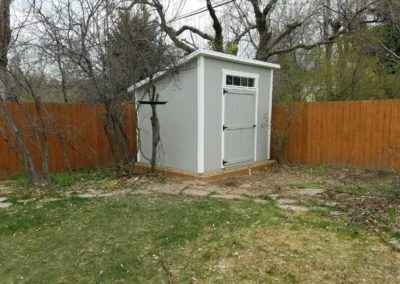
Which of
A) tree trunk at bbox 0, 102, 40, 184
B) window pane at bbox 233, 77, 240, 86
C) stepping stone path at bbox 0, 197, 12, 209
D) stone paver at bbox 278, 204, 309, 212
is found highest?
window pane at bbox 233, 77, 240, 86

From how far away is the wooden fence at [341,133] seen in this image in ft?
21.3

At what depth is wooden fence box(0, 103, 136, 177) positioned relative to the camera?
6.22 m

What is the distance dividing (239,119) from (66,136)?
11.8 ft

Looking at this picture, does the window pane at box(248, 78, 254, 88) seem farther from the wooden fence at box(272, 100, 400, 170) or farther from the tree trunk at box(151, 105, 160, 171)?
the tree trunk at box(151, 105, 160, 171)

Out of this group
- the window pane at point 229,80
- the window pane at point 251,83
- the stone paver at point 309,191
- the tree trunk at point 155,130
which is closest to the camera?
the stone paver at point 309,191

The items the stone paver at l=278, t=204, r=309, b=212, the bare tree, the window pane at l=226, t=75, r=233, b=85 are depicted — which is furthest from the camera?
the window pane at l=226, t=75, r=233, b=85

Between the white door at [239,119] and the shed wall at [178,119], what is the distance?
2.10 feet

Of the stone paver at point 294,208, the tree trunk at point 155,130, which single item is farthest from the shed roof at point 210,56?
the stone paver at point 294,208

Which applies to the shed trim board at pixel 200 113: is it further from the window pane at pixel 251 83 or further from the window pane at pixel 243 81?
the window pane at pixel 251 83

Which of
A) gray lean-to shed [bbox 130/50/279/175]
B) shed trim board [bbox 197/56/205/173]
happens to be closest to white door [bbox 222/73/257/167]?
gray lean-to shed [bbox 130/50/279/175]

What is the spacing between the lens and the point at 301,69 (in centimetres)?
991

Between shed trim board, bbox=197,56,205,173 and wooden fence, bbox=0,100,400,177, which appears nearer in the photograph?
shed trim board, bbox=197,56,205,173

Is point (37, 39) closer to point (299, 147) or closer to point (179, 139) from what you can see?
point (179, 139)

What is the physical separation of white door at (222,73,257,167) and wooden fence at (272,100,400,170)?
936mm
